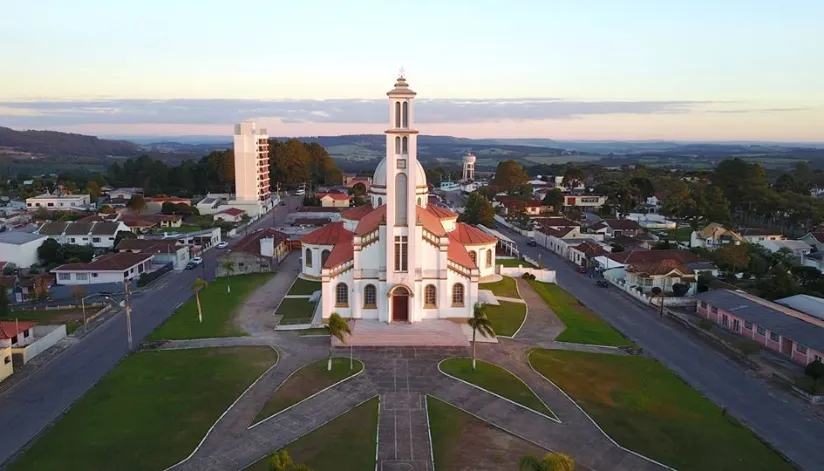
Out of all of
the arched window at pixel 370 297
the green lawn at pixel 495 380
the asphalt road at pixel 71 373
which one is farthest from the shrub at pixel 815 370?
the asphalt road at pixel 71 373

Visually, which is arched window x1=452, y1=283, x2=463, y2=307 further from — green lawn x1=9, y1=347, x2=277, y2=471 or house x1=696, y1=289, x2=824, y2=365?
house x1=696, y1=289, x2=824, y2=365

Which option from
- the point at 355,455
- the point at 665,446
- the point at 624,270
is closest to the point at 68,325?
the point at 355,455

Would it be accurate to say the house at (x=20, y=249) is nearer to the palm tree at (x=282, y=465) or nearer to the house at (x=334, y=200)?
the palm tree at (x=282, y=465)

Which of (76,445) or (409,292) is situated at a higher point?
(409,292)

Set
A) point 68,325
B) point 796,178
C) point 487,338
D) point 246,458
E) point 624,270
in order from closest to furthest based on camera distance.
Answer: point 246,458
point 487,338
point 68,325
point 624,270
point 796,178

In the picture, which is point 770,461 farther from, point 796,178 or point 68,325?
point 796,178

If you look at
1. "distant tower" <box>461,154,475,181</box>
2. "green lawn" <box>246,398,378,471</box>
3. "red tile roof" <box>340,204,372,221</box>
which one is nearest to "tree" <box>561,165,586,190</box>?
"distant tower" <box>461,154,475,181</box>
